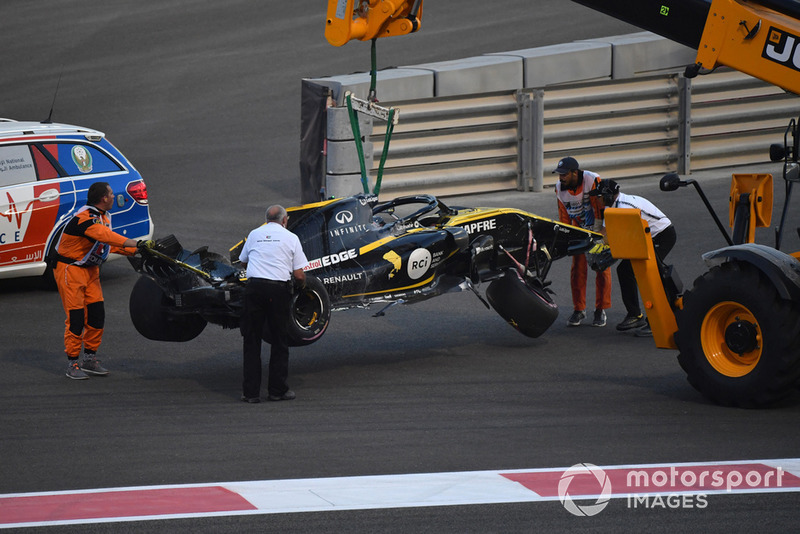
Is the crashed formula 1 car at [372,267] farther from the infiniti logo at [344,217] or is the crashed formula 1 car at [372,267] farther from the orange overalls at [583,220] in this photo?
the orange overalls at [583,220]

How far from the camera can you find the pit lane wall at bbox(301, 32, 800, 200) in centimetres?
1841

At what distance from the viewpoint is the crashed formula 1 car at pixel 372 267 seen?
1029cm

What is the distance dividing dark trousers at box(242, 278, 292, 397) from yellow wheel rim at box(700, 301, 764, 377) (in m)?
3.41

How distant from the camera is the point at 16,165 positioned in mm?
13633

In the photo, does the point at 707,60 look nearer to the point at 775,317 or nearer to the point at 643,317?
the point at 775,317

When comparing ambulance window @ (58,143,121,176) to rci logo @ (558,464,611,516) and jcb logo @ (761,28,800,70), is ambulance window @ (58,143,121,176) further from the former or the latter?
rci logo @ (558,464,611,516)

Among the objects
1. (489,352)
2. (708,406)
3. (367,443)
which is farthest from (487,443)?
(489,352)

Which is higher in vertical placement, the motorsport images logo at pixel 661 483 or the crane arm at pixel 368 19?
the crane arm at pixel 368 19

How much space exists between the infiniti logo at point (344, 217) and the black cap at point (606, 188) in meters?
2.71

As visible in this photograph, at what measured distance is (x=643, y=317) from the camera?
12.4 m

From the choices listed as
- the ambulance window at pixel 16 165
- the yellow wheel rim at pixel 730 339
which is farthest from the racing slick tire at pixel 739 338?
the ambulance window at pixel 16 165

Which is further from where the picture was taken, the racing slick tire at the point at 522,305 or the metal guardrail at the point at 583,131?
the metal guardrail at the point at 583,131

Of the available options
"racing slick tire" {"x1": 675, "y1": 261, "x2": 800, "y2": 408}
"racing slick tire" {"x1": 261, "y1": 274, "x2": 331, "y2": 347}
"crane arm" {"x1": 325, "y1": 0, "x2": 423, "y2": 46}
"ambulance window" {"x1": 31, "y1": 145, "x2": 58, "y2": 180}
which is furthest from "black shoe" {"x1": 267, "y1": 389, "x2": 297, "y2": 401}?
"ambulance window" {"x1": 31, "y1": 145, "x2": 58, "y2": 180}

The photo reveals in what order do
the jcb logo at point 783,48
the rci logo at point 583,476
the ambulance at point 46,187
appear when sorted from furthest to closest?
the ambulance at point 46,187 → the jcb logo at point 783,48 → the rci logo at point 583,476
